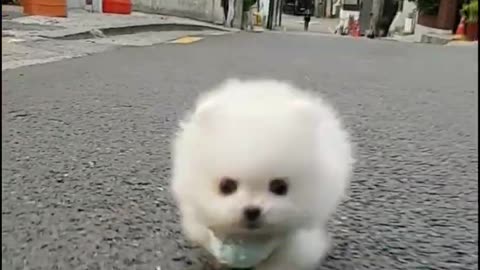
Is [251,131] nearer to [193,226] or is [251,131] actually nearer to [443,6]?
[193,226]

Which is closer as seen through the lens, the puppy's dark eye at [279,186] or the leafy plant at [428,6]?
the puppy's dark eye at [279,186]

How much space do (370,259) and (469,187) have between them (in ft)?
1.45

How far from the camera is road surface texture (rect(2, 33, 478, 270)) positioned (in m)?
0.91

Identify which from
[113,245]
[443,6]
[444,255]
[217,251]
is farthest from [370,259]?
[443,6]

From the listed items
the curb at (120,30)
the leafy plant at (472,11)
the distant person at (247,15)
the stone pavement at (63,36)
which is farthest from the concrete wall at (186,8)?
the leafy plant at (472,11)

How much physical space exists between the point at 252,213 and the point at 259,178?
4 cm

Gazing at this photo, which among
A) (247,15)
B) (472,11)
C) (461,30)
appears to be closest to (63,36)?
(472,11)

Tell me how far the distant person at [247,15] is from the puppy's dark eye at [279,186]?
884 centimetres

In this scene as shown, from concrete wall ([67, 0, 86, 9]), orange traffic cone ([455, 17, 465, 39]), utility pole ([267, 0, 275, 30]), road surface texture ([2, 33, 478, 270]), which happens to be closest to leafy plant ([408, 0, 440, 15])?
orange traffic cone ([455, 17, 465, 39])

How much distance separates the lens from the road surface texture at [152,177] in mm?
912

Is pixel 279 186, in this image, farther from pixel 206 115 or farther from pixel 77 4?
pixel 77 4

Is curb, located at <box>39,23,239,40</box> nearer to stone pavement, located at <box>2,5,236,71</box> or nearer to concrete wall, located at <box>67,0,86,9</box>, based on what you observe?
stone pavement, located at <box>2,5,236,71</box>

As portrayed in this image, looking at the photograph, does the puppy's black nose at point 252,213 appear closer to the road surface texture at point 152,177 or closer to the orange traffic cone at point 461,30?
the road surface texture at point 152,177

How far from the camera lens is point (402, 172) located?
1406 millimetres
